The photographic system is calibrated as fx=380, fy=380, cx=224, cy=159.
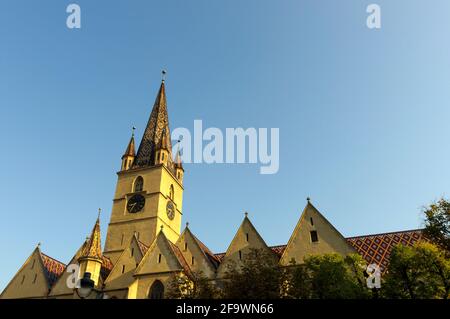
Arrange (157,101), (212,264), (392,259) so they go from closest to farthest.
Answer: (392,259) → (212,264) → (157,101)

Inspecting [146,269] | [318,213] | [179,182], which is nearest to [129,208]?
[179,182]

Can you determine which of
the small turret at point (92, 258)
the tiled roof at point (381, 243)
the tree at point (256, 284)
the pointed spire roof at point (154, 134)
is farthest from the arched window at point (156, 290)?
the pointed spire roof at point (154, 134)

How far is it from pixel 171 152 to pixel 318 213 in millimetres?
30725

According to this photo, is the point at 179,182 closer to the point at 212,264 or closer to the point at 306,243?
the point at 212,264

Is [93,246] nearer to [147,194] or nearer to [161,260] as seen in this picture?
[161,260]

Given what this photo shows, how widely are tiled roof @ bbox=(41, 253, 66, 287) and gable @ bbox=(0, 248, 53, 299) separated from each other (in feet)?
1.08

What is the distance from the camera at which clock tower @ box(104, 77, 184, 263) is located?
48688 millimetres

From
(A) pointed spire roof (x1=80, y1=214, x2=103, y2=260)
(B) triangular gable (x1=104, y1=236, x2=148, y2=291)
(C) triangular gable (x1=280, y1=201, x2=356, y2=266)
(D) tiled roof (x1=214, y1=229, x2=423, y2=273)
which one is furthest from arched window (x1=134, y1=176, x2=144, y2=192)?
(C) triangular gable (x1=280, y1=201, x2=356, y2=266)

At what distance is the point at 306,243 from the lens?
112 feet

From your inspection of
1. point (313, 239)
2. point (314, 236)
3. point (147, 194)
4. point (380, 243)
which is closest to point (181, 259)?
point (313, 239)

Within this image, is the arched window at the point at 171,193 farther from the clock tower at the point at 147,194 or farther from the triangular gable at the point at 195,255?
the triangular gable at the point at 195,255

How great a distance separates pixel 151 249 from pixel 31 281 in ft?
48.0

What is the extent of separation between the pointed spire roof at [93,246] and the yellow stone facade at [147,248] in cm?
9
